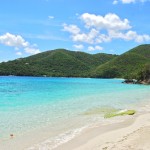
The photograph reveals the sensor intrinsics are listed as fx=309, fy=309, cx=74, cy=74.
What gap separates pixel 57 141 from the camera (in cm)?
1448

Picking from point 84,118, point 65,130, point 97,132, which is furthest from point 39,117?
point 97,132

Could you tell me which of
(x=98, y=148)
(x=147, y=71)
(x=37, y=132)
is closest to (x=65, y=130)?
(x=37, y=132)

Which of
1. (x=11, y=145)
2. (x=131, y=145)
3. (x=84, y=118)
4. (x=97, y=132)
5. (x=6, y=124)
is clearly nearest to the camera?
(x=131, y=145)

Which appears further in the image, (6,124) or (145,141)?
(6,124)

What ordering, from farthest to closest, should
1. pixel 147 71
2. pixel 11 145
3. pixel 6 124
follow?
1. pixel 147 71
2. pixel 6 124
3. pixel 11 145

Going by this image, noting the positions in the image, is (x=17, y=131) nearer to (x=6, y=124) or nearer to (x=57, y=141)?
(x=6, y=124)

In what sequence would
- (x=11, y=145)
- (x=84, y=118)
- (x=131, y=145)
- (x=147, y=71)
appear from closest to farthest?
(x=131, y=145) < (x=11, y=145) < (x=84, y=118) < (x=147, y=71)

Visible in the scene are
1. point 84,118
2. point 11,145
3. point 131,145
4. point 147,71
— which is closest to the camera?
point 131,145

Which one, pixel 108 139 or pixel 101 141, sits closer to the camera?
pixel 101 141

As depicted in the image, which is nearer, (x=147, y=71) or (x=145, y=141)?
(x=145, y=141)

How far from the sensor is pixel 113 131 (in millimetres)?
16641

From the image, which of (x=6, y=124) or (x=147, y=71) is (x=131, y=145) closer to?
(x=6, y=124)

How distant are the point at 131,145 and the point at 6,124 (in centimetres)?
950

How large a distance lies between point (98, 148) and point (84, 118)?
10.0m
